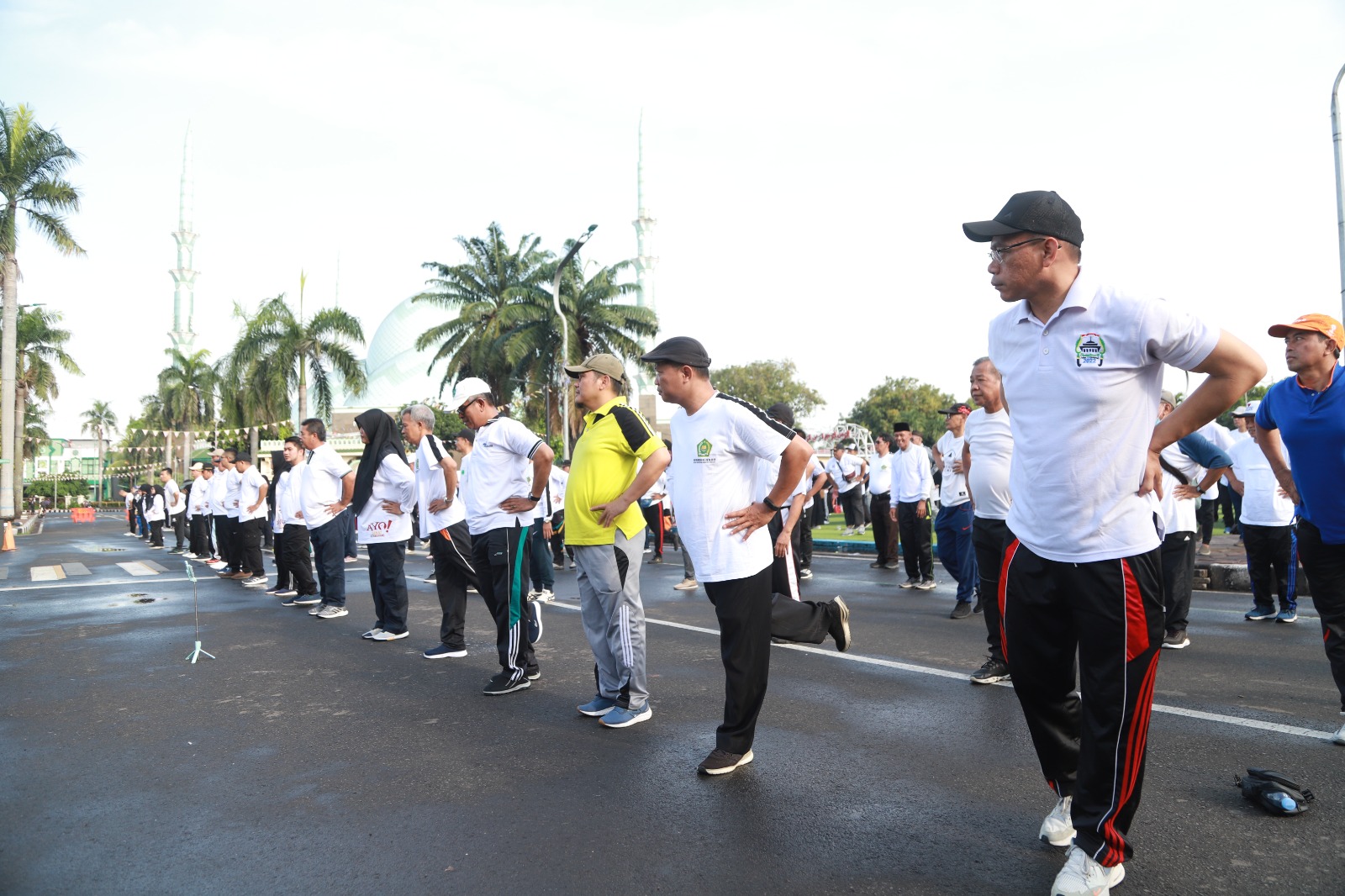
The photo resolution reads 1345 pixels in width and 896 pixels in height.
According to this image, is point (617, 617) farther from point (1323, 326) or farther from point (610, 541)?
point (1323, 326)

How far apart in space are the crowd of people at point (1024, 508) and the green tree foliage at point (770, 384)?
48022 millimetres

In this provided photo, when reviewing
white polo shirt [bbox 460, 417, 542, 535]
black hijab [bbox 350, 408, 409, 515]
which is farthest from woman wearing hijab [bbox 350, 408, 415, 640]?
white polo shirt [bbox 460, 417, 542, 535]

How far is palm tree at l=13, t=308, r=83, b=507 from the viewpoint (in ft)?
148

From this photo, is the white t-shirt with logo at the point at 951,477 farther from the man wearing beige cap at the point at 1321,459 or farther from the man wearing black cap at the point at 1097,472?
the man wearing black cap at the point at 1097,472

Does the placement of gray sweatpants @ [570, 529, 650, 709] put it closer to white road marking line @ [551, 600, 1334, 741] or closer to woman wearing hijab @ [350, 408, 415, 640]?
white road marking line @ [551, 600, 1334, 741]

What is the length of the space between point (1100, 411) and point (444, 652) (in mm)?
5535

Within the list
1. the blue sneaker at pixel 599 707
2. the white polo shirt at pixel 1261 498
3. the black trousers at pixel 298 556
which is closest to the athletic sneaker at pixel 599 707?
the blue sneaker at pixel 599 707

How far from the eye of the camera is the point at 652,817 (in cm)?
359

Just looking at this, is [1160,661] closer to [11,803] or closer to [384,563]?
[384,563]

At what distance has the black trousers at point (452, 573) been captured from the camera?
7.09m

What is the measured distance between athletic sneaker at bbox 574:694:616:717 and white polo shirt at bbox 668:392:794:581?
4.24 ft

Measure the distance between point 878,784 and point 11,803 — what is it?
3.69 metres

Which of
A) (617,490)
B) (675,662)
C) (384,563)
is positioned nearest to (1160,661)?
(675,662)

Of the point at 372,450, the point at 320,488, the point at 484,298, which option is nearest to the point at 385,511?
the point at 372,450
